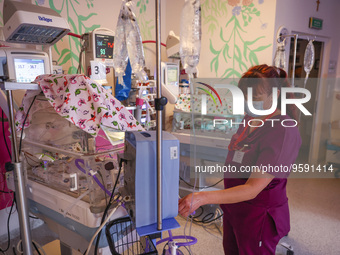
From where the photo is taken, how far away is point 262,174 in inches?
51.2

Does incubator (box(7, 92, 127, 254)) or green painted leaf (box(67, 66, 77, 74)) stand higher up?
green painted leaf (box(67, 66, 77, 74))

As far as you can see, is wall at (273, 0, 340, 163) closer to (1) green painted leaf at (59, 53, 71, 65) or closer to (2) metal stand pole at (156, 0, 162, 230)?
(1) green painted leaf at (59, 53, 71, 65)

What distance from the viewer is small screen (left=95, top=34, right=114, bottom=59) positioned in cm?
258

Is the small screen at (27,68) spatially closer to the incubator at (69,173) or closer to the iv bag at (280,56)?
the incubator at (69,173)

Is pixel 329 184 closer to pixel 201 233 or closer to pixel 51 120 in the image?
pixel 201 233

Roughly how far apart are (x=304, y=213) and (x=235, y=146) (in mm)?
2075

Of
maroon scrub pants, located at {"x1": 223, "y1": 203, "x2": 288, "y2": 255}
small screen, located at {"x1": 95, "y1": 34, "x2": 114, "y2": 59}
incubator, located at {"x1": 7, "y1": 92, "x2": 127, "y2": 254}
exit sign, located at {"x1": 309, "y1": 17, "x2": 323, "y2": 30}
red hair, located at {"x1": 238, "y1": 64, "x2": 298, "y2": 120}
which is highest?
exit sign, located at {"x1": 309, "y1": 17, "x2": 323, "y2": 30}

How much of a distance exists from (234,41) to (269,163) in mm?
2878

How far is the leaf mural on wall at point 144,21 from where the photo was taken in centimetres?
395

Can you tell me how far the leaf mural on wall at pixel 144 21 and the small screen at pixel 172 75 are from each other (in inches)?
41.2

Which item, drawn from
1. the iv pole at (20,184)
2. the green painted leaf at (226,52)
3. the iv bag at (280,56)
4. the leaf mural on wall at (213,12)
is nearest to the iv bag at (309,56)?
the iv bag at (280,56)

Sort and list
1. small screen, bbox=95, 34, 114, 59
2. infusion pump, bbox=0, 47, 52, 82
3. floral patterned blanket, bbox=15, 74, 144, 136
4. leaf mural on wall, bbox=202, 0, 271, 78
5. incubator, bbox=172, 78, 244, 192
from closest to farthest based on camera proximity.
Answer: floral patterned blanket, bbox=15, 74, 144, 136 < infusion pump, bbox=0, 47, 52, 82 < small screen, bbox=95, 34, 114, 59 < incubator, bbox=172, 78, 244, 192 < leaf mural on wall, bbox=202, 0, 271, 78

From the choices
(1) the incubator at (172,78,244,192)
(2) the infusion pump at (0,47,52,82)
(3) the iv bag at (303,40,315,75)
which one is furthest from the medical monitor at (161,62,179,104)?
(3) the iv bag at (303,40,315,75)

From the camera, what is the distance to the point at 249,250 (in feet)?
4.82
